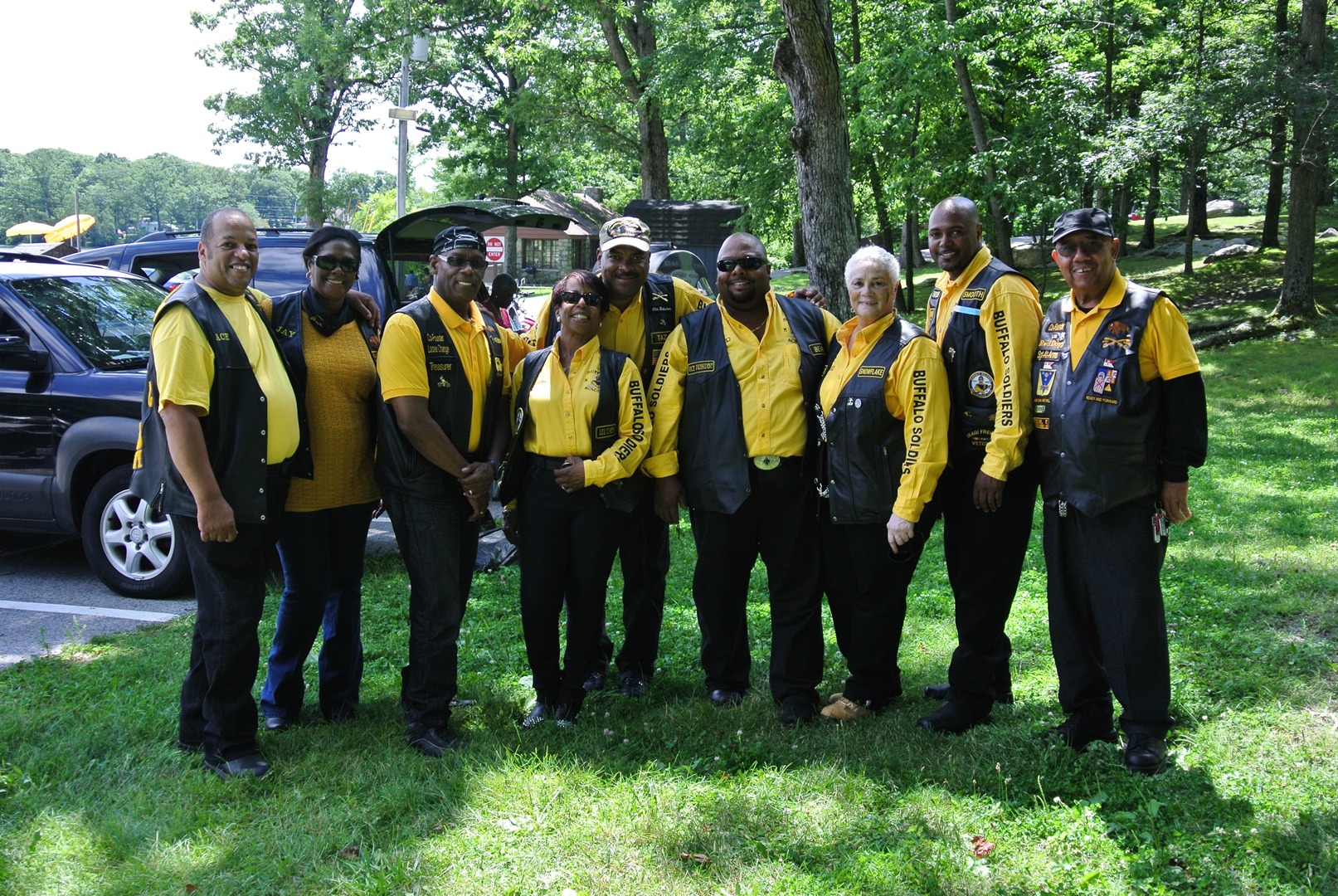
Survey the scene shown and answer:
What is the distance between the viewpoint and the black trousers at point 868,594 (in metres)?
4.30

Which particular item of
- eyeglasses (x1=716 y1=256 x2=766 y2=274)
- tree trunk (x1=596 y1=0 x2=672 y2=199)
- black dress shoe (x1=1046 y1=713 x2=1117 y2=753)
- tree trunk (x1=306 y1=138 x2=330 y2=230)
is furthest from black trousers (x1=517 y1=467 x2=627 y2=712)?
tree trunk (x1=306 y1=138 x2=330 y2=230)

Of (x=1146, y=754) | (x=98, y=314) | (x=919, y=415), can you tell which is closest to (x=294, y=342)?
(x=919, y=415)

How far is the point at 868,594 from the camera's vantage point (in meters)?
4.39

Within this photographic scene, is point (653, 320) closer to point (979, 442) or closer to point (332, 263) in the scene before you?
point (332, 263)

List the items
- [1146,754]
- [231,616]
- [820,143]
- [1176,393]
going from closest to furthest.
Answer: [1176,393] < [1146,754] < [231,616] < [820,143]

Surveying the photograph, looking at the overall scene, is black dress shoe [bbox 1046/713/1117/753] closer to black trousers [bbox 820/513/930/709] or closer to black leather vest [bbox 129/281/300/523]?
black trousers [bbox 820/513/930/709]

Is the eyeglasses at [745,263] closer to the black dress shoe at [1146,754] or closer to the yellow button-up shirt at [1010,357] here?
the yellow button-up shirt at [1010,357]

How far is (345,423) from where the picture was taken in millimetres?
4270

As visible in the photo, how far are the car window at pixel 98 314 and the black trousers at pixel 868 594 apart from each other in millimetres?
4578

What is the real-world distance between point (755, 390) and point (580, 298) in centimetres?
81

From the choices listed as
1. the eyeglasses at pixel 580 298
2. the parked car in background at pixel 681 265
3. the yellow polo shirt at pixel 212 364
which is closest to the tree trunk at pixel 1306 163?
the parked car in background at pixel 681 265

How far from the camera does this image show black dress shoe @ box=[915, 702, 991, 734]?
4.25m

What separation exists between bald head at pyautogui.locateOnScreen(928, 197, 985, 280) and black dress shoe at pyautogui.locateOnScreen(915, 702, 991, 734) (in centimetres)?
176

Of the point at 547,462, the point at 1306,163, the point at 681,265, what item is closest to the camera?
the point at 547,462
